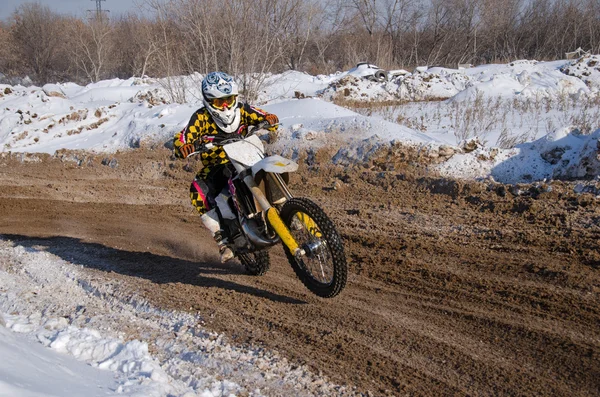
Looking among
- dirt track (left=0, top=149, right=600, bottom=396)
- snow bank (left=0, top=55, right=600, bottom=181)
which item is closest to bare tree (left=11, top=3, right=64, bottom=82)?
snow bank (left=0, top=55, right=600, bottom=181)

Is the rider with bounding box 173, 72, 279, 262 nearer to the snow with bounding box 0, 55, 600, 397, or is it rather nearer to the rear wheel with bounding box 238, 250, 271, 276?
the rear wheel with bounding box 238, 250, 271, 276

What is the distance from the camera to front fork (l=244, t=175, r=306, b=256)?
4180mm

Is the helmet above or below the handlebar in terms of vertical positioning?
above

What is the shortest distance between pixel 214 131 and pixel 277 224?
1.32m

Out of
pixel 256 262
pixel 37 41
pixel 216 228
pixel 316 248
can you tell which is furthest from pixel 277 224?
pixel 37 41

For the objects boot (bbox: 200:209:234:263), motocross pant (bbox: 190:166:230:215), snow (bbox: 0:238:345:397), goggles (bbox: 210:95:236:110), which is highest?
goggles (bbox: 210:95:236:110)

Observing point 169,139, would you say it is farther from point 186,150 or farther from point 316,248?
point 316,248

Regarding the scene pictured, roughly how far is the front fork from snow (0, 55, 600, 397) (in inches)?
34.8

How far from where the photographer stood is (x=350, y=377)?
3.26 m

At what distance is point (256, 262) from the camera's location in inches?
210

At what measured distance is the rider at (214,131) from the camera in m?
4.71

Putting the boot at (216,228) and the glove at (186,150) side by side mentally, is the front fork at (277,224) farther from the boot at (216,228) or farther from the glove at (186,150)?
the boot at (216,228)

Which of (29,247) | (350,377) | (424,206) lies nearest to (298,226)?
(350,377)

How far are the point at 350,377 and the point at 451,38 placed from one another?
1356 inches
